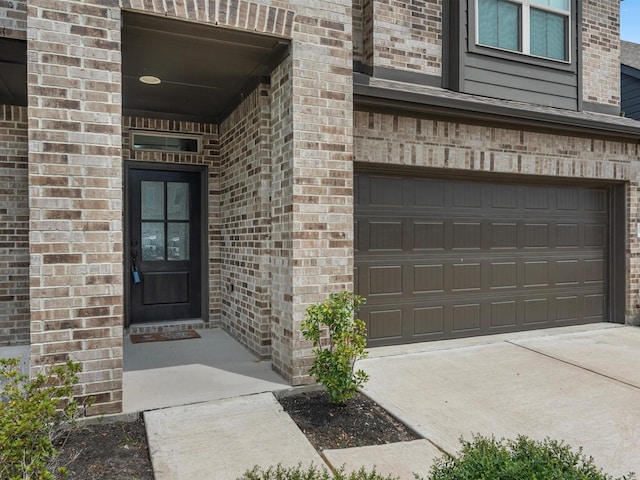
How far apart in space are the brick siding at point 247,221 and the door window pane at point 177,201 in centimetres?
59

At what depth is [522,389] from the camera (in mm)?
4199

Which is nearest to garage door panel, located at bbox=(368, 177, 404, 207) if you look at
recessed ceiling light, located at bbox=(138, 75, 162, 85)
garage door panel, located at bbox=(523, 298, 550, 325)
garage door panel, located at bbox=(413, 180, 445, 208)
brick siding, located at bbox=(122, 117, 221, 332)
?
garage door panel, located at bbox=(413, 180, 445, 208)

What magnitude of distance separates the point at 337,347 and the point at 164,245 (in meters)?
3.63

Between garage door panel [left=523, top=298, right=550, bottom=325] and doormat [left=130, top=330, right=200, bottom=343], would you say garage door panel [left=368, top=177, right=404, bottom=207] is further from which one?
doormat [left=130, top=330, right=200, bottom=343]

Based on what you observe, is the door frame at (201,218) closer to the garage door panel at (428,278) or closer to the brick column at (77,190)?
the brick column at (77,190)

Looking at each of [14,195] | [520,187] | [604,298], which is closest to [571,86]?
[520,187]

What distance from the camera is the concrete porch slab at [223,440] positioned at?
9.32 ft

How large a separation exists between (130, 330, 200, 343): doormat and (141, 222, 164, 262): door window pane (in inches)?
41.3

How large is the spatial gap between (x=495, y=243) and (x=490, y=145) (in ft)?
4.51

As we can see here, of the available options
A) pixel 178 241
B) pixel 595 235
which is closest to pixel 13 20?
pixel 178 241

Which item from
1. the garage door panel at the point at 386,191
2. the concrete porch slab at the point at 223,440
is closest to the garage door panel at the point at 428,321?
the garage door panel at the point at 386,191

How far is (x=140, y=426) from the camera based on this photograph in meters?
3.44

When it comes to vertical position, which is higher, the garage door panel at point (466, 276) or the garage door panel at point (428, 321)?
the garage door panel at point (466, 276)

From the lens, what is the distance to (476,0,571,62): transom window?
641 cm
